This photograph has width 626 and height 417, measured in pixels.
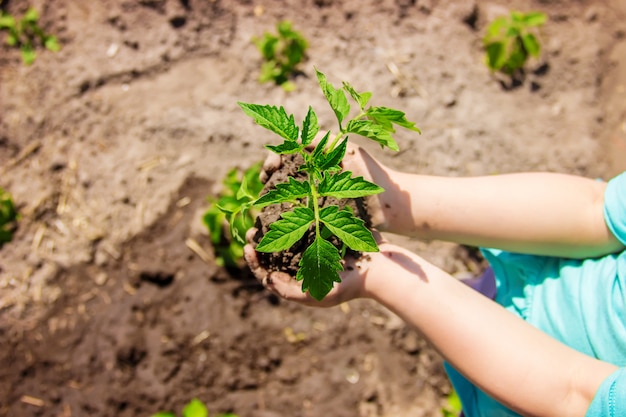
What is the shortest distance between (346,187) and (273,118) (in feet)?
0.70

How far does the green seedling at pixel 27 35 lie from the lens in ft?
8.21

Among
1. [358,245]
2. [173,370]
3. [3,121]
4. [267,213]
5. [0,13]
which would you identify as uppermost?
[358,245]

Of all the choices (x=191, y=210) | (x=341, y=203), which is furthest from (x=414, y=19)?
(x=341, y=203)

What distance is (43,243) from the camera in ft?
7.22

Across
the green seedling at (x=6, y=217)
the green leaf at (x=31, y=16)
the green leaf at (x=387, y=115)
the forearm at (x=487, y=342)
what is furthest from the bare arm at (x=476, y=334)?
the green leaf at (x=31, y=16)

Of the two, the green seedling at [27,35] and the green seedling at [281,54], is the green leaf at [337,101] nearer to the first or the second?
the green seedling at [281,54]

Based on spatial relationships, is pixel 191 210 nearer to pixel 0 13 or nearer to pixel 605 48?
pixel 0 13

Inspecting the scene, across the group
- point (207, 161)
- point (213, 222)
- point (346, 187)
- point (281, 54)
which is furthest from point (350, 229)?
point (281, 54)

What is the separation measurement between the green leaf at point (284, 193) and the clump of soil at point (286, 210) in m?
0.15

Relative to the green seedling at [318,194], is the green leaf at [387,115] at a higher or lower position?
higher

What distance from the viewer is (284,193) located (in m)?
1.11

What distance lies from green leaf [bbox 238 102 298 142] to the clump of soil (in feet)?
0.49

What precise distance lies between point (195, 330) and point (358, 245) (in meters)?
1.15

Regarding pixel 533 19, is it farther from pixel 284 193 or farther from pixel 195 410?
pixel 195 410
